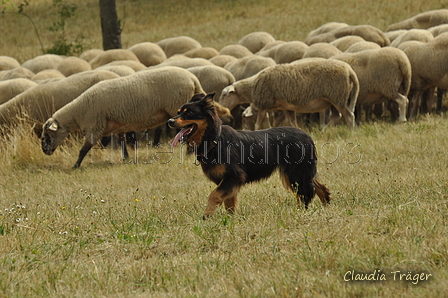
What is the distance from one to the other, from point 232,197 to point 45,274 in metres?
2.04

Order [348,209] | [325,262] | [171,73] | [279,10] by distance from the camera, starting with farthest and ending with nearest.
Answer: [279,10] < [171,73] < [348,209] < [325,262]

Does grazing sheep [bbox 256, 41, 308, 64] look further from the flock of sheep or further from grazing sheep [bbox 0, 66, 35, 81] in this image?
grazing sheep [bbox 0, 66, 35, 81]

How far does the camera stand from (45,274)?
3990mm

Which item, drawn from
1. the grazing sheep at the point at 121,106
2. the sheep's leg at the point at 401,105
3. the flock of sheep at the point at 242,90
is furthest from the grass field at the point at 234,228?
the sheep's leg at the point at 401,105

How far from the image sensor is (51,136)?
10.4 metres

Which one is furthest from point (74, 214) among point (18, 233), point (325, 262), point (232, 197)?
point (325, 262)

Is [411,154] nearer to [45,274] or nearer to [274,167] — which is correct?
[274,167]

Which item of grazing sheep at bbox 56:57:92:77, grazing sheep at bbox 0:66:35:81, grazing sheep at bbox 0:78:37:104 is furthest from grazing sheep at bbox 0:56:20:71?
grazing sheep at bbox 0:78:37:104

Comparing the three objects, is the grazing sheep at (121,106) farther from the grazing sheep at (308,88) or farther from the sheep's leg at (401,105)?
the sheep's leg at (401,105)

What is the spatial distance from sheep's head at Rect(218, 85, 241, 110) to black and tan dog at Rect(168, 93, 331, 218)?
20.0 feet

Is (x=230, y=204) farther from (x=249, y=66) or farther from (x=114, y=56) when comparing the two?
(x=114, y=56)

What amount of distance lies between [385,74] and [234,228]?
7.51m

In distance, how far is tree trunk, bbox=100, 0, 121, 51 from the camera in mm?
19000

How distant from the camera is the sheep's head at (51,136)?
10.3 meters
